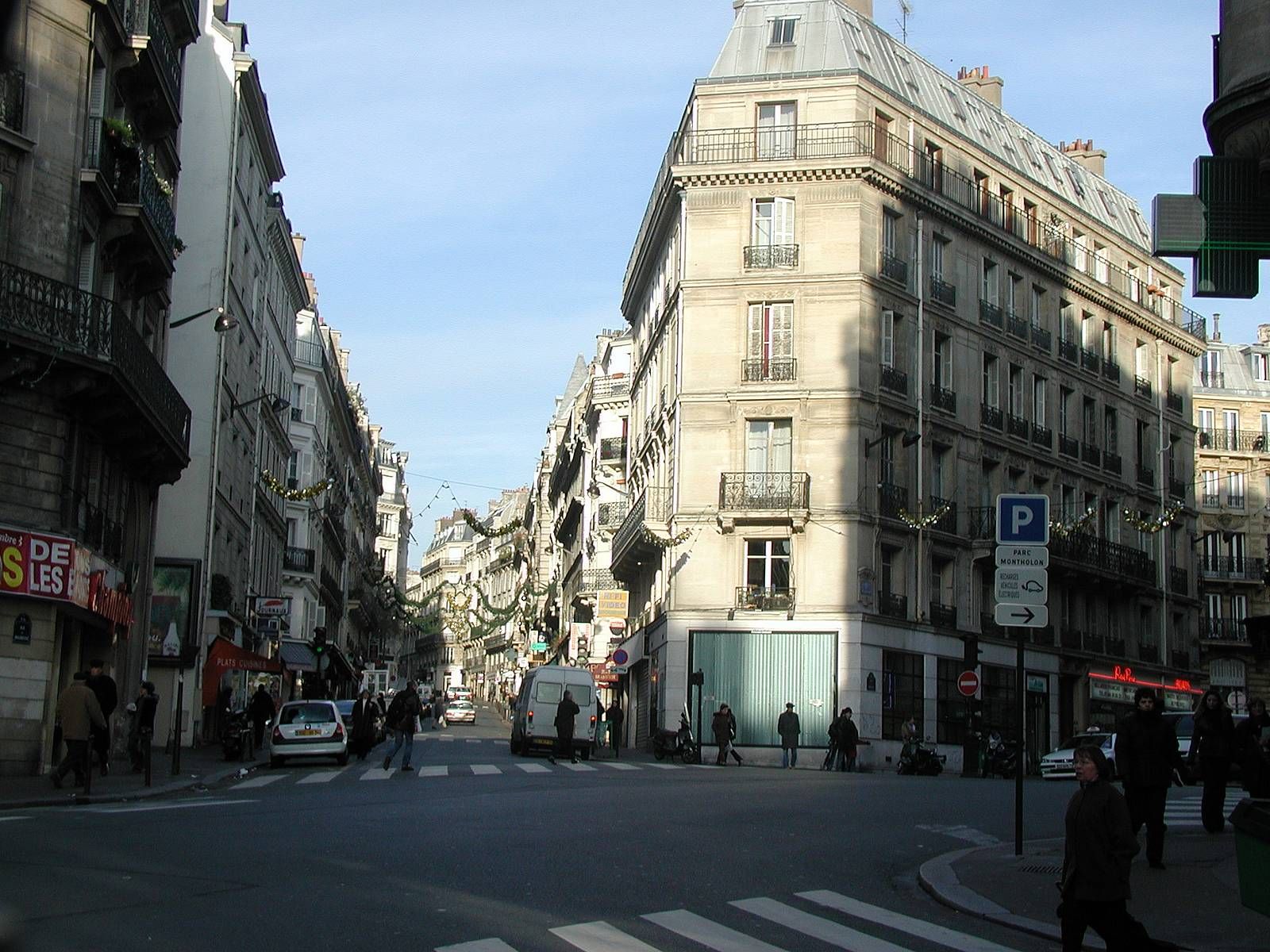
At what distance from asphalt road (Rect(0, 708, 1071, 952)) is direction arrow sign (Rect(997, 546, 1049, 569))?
3050 millimetres

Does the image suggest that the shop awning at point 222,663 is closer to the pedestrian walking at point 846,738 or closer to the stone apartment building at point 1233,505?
the pedestrian walking at point 846,738

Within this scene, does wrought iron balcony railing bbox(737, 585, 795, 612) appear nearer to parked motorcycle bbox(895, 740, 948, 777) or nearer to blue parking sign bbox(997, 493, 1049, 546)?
parked motorcycle bbox(895, 740, 948, 777)

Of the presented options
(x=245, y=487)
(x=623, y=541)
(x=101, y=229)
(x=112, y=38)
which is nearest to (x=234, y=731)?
(x=101, y=229)

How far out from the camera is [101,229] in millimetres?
28844

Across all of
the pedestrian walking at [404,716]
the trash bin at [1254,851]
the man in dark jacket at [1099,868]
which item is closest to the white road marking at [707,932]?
the man in dark jacket at [1099,868]

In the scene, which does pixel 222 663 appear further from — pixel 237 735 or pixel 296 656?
pixel 296 656

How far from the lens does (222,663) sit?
126 feet

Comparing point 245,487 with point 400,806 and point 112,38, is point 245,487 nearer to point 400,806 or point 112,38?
point 112,38

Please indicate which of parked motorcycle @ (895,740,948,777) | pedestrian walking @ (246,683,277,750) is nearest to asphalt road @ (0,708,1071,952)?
pedestrian walking @ (246,683,277,750)

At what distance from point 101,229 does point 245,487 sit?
2411 centimetres

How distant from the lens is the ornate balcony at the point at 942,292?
5088 centimetres

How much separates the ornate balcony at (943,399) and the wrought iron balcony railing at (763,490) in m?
6.15

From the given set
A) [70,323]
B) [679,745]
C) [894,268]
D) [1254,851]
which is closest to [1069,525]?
[894,268]

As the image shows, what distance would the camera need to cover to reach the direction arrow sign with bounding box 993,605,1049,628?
607 inches
